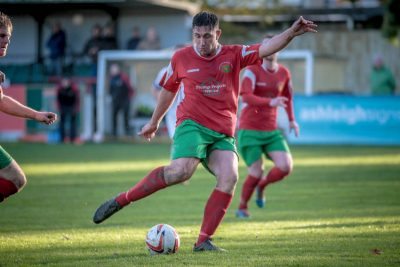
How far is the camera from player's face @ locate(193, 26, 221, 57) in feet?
29.7

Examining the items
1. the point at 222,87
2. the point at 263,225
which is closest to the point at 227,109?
the point at 222,87

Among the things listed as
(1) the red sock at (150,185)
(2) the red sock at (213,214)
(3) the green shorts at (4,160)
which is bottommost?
(2) the red sock at (213,214)

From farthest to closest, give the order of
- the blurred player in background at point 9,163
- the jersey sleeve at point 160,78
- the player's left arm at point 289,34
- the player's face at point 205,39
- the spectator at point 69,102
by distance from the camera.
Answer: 1. the spectator at point 69,102
2. the jersey sleeve at point 160,78
3. the player's face at point 205,39
4. the blurred player in background at point 9,163
5. the player's left arm at point 289,34

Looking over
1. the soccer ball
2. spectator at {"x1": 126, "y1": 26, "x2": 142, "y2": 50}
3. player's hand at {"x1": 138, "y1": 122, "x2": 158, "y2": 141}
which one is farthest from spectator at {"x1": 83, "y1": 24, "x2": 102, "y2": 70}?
the soccer ball

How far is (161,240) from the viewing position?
→ 29.6 feet

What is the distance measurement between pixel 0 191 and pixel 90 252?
1016 mm

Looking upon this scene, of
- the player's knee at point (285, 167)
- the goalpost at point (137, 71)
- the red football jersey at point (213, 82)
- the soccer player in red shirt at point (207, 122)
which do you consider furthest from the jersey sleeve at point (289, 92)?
the goalpost at point (137, 71)

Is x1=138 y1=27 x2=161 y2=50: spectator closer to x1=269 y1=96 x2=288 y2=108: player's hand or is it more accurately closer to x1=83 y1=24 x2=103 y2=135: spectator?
x1=83 y1=24 x2=103 y2=135: spectator

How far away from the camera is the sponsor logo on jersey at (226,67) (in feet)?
30.6

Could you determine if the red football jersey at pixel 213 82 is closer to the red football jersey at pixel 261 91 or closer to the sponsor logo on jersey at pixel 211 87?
the sponsor logo on jersey at pixel 211 87

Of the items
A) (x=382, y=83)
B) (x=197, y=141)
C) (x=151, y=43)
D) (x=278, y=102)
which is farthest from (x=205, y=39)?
A: (x=151, y=43)

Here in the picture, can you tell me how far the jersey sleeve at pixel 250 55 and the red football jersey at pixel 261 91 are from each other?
3.68m

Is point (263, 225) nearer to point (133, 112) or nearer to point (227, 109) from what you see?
point (227, 109)

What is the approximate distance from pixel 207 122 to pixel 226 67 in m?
0.55
